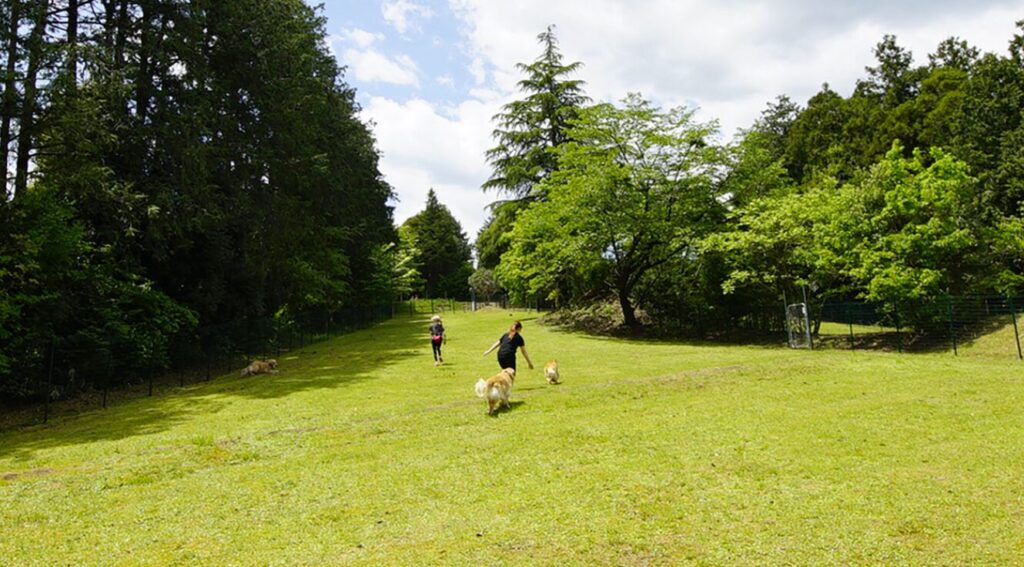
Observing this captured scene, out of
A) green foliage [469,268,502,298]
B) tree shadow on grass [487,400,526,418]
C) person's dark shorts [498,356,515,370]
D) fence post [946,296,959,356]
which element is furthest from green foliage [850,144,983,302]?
green foliage [469,268,502,298]

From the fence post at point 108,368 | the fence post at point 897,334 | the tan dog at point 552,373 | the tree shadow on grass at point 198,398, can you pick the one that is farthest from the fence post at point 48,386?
the fence post at point 897,334

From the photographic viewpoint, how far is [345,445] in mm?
9047

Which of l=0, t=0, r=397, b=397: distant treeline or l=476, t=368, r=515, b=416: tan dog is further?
l=0, t=0, r=397, b=397: distant treeline

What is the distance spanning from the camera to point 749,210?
2595 centimetres

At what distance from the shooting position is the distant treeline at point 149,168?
604 inches

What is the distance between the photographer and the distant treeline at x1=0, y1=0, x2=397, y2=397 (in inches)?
604

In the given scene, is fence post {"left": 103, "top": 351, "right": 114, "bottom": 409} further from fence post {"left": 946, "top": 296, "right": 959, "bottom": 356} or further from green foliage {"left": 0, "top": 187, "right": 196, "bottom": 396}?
fence post {"left": 946, "top": 296, "right": 959, "bottom": 356}

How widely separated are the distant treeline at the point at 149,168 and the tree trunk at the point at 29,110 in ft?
0.15

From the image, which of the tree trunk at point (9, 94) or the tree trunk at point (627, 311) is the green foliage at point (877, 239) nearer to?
the tree trunk at point (627, 311)

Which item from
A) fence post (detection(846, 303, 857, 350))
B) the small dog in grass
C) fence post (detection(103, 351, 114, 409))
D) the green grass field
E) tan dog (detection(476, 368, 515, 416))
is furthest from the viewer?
fence post (detection(846, 303, 857, 350))

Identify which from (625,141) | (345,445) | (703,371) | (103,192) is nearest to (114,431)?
(345,445)

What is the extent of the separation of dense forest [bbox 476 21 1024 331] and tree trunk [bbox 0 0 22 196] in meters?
20.9

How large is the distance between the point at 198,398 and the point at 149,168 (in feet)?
31.3

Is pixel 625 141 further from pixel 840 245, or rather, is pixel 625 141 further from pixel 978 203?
pixel 978 203
